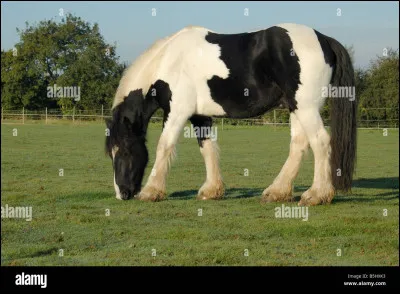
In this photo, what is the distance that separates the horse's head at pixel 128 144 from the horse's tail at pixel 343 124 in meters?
2.94

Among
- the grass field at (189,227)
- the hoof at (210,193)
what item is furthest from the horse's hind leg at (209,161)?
the grass field at (189,227)

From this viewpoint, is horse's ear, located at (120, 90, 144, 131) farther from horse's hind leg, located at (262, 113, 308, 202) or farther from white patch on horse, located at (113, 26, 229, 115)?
horse's hind leg, located at (262, 113, 308, 202)

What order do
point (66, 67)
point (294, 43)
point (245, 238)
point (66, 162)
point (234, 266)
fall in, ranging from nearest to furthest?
point (234, 266) → point (245, 238) → point (294, 43) → point (66, 162) → point (66, 67)

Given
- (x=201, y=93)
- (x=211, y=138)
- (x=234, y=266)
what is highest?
(x=201, y=93)

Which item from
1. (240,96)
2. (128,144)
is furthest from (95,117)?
(240,96)

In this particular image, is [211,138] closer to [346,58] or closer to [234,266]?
[346,58]

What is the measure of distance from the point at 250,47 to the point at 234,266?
14.0ft

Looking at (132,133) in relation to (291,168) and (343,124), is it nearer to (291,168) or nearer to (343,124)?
(291,168)

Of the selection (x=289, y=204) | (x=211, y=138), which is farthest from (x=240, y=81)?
(x=289, y=204)

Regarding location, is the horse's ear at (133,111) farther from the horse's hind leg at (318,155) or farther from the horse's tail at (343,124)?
the horse's tail at (343,124)

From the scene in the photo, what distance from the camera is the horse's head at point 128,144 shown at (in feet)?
29.4

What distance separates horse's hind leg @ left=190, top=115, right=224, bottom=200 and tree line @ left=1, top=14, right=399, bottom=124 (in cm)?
2483

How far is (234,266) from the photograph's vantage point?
535 cm

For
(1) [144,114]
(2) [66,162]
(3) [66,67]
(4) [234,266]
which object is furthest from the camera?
(3) [66,67]
